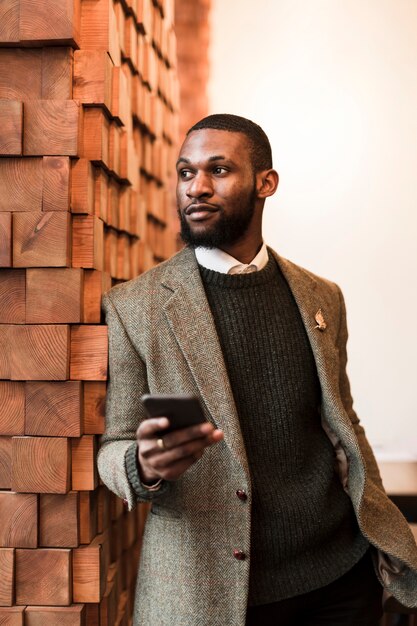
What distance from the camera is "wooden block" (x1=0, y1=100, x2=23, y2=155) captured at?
1.56 m

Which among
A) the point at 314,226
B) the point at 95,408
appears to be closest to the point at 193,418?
the point at 95,408

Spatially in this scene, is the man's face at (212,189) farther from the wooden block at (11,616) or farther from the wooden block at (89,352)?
the wooden block at (11,616)

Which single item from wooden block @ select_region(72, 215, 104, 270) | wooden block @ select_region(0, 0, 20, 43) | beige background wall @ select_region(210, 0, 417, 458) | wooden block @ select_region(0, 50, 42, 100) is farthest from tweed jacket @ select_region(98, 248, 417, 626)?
beige background wall @ select_region(210, 0, 417, 458)

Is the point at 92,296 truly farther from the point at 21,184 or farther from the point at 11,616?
the point at 11,616

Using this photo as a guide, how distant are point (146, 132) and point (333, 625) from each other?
1.59 metres

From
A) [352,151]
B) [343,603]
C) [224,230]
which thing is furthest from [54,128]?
[352,151]

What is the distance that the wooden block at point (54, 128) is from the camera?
1.57 metres

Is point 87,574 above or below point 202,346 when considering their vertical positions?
below

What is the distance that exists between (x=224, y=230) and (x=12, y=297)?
476mm

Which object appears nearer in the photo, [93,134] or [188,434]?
[188,434]

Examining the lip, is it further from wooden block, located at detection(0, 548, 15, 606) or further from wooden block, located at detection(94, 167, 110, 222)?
wooden block, located at detection(0, 548, 15, 606)

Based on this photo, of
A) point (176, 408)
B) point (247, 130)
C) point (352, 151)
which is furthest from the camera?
point (352, 151)

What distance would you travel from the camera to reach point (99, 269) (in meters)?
1.70

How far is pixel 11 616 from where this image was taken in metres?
1.59
